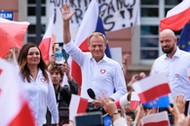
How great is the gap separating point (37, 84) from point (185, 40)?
12.9ft

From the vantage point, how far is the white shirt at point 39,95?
33.3ft

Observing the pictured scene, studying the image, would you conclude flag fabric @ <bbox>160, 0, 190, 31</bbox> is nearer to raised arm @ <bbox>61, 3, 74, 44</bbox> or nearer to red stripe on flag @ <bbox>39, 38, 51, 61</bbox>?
red stripe on flag @ <bbox>39, 38, 51, 61</bbox>

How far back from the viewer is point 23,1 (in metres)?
22.8

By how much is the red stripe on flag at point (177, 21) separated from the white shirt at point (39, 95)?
12.5 ft

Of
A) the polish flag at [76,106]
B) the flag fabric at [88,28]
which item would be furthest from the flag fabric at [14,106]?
the flag fabric at [88,28]

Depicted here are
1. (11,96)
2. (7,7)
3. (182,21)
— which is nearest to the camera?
(11,96)

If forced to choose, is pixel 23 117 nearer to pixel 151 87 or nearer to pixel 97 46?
pixel 151 87

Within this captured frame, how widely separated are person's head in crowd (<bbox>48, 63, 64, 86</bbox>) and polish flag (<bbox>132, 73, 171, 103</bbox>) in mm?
4942

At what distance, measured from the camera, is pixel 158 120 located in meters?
7.02

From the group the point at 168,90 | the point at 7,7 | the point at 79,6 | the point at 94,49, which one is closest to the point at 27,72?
the point at 94,49

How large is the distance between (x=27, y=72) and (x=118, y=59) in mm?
3732

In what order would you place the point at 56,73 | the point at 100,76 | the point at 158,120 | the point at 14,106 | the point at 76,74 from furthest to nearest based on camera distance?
the point at 76,74
the point at 56,73
the point at 100,76
the point at 158,120
the point at 14,106

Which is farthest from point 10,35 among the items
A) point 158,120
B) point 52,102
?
point 158,120

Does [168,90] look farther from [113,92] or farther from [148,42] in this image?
[148,42]
